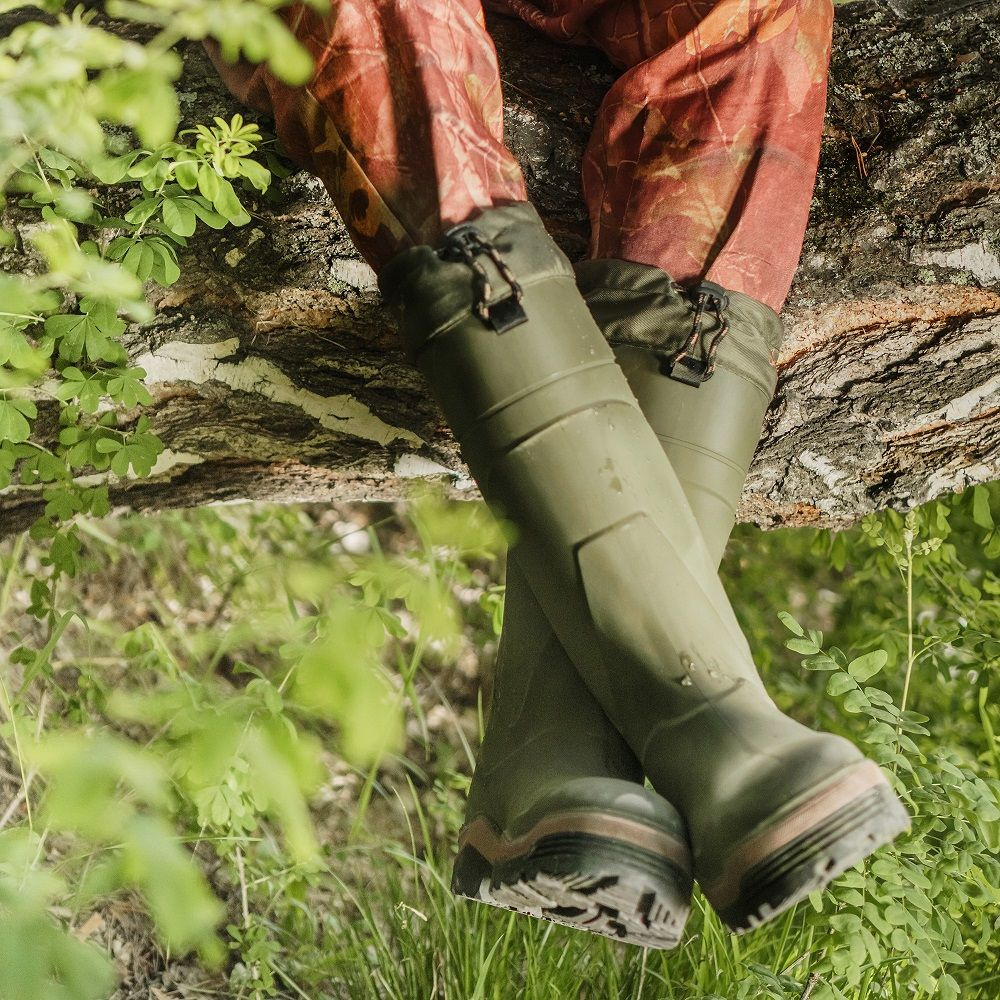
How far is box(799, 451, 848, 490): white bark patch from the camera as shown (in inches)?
53.4

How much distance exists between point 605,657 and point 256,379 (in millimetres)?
698

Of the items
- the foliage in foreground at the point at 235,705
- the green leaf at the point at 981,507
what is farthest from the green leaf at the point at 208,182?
the green leaf at the point at 981,507

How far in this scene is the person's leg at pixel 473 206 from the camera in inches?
34.3

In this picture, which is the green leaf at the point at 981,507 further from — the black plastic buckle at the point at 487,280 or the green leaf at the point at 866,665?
the black plastic buckle at the point at 487,280

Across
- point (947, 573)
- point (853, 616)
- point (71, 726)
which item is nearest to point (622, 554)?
point (71, 726)

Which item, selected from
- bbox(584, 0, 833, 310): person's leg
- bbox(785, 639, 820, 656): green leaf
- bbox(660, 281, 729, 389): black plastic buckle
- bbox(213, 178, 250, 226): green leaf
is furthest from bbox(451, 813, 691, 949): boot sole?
bbox(213, 178, 250, 226): green leaf

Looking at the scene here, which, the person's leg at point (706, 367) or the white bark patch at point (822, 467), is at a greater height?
the person's leg at point (706, 367)

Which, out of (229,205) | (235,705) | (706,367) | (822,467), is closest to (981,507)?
(822,467)

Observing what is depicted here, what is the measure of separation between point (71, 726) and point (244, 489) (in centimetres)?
57

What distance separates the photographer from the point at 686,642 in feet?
3.00

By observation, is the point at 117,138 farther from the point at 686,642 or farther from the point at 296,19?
the point at 686,642

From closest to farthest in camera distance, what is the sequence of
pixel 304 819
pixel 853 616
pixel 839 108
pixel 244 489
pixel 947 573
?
1. pixel 304 819
2. pixel 839 108
3. pixel 244 489
4. pixel 947 573
5. pixel 853 616

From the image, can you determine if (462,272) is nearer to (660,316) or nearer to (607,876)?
(660,316)

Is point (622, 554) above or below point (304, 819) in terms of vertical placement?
below
